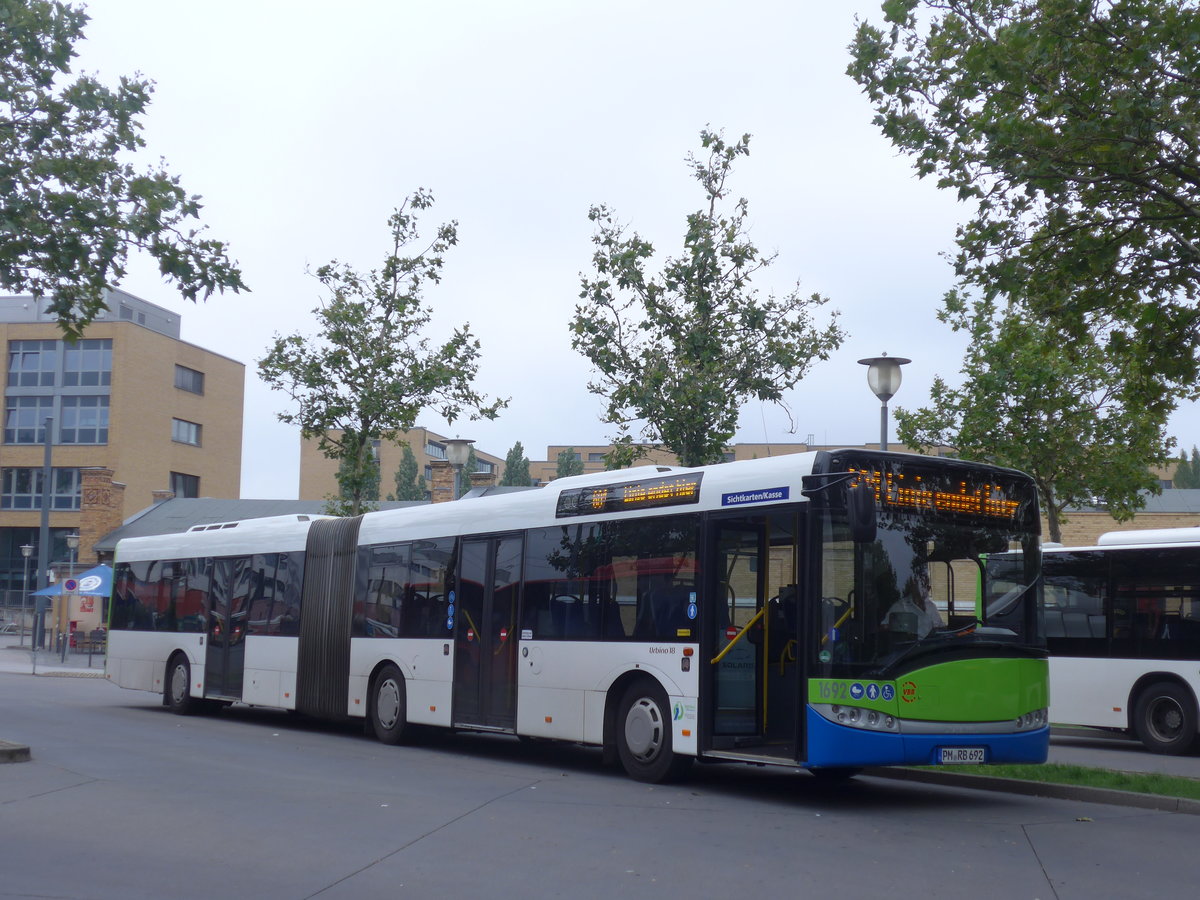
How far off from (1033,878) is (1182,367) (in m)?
7.91

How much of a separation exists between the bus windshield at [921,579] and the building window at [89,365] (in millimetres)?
58953

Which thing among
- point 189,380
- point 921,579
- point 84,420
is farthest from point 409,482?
point 921,579

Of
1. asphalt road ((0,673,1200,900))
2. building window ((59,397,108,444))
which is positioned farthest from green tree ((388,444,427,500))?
asphalt road ((0,673,1200,900))

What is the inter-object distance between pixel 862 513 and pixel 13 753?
29.0 ft

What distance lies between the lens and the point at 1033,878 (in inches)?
321

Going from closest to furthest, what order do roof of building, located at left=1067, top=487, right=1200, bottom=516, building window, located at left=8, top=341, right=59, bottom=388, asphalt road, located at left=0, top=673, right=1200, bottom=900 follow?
asphalt road, located at left=0, top=673, right=1200, bottom=900 → roof of building, located at left=1067, top=487, right=1200, bottom=516 → building window, located at left=8, top=341, right=59, bottom=388

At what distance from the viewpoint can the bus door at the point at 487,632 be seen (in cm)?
1501

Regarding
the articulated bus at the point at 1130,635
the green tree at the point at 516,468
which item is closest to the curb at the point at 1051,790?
the articulated bus at the point at 1130,635

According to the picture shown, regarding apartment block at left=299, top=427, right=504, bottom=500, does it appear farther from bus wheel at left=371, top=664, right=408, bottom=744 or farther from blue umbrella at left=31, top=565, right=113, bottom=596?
bus wheel at left=371, top=664, right=408, bottom=744

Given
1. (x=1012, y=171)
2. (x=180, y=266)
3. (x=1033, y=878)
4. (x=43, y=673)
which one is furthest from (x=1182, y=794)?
(x=43, y=673)

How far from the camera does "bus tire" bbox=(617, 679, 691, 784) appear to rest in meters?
12.5

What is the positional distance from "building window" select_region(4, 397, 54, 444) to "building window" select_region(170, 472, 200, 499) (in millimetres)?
6828

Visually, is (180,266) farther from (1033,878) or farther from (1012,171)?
(1033,878)

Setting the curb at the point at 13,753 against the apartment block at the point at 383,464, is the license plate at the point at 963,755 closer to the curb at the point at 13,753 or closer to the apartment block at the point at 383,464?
the curb at the point at 13,753
